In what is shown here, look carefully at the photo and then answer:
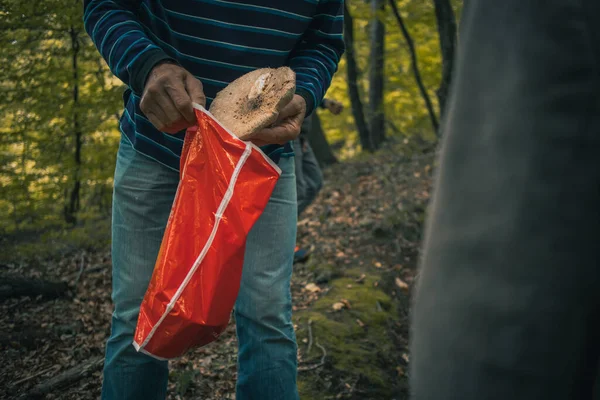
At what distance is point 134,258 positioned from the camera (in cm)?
171

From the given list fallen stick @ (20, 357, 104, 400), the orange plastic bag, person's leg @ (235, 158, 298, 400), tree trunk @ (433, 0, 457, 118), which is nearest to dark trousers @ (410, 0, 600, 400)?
the orange plastic bag

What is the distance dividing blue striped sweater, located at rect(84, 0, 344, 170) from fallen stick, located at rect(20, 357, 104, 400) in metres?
1.53

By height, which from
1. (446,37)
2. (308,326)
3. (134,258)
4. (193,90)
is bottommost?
(308,326)

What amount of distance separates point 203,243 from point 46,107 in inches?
150

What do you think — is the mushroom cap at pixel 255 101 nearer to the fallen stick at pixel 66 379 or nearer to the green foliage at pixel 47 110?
the fallen stick at pixel 66 379

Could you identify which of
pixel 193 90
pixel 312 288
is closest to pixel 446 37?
pixel 312 288

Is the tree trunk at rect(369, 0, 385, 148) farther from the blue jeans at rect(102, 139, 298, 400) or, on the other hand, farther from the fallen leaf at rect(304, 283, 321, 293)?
the blue jeans at rect(102, 139, 298, 400)

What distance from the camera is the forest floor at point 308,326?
2.66 meters

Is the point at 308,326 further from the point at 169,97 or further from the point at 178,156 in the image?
the point at 169,97

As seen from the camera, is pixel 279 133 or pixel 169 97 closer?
pixel 169 97

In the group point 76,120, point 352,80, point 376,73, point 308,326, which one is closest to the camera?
point 308,326

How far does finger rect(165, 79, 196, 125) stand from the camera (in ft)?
4.87

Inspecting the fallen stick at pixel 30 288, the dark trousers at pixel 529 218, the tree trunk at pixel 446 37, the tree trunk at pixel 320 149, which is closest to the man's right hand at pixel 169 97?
the dark trousers at pixel 529 218

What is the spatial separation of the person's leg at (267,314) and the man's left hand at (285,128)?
0.85 ft
